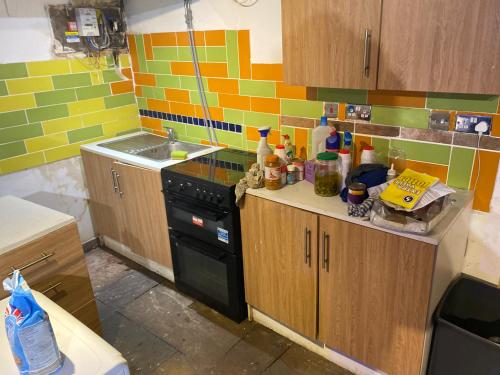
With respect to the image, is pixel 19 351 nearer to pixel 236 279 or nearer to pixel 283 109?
pixel 236 279

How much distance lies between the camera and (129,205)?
2.90m

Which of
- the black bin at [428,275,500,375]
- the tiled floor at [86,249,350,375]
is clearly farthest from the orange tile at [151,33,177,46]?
the black bin at [428,275,500,375]

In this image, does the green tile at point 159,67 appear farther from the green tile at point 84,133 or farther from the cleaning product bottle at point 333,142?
the cleaning product bottle at point 333,142

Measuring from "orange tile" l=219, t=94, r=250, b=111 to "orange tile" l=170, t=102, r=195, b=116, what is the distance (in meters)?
0.33

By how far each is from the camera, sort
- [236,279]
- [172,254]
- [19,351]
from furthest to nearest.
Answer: [172,254] → [236,279] → [19,351]

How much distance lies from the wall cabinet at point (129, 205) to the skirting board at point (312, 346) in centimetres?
77

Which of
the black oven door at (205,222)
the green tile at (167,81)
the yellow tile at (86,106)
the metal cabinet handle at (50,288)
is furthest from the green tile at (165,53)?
the metal cabinet handle at (50,288)

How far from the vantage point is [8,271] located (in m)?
1.77

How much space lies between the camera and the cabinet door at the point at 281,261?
1.96m

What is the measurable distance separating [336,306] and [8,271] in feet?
4.91

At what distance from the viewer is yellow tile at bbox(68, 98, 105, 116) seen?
3053 millimetres

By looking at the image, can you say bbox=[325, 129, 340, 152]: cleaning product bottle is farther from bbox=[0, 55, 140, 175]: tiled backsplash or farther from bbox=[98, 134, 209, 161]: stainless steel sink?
bbox=[0, 55, 140, 175]: tiled backsplash

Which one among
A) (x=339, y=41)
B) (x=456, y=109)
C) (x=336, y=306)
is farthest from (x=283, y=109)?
(x=336, y=306)

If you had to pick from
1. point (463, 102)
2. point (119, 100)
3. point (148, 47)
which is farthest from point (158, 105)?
point (463, 102)
